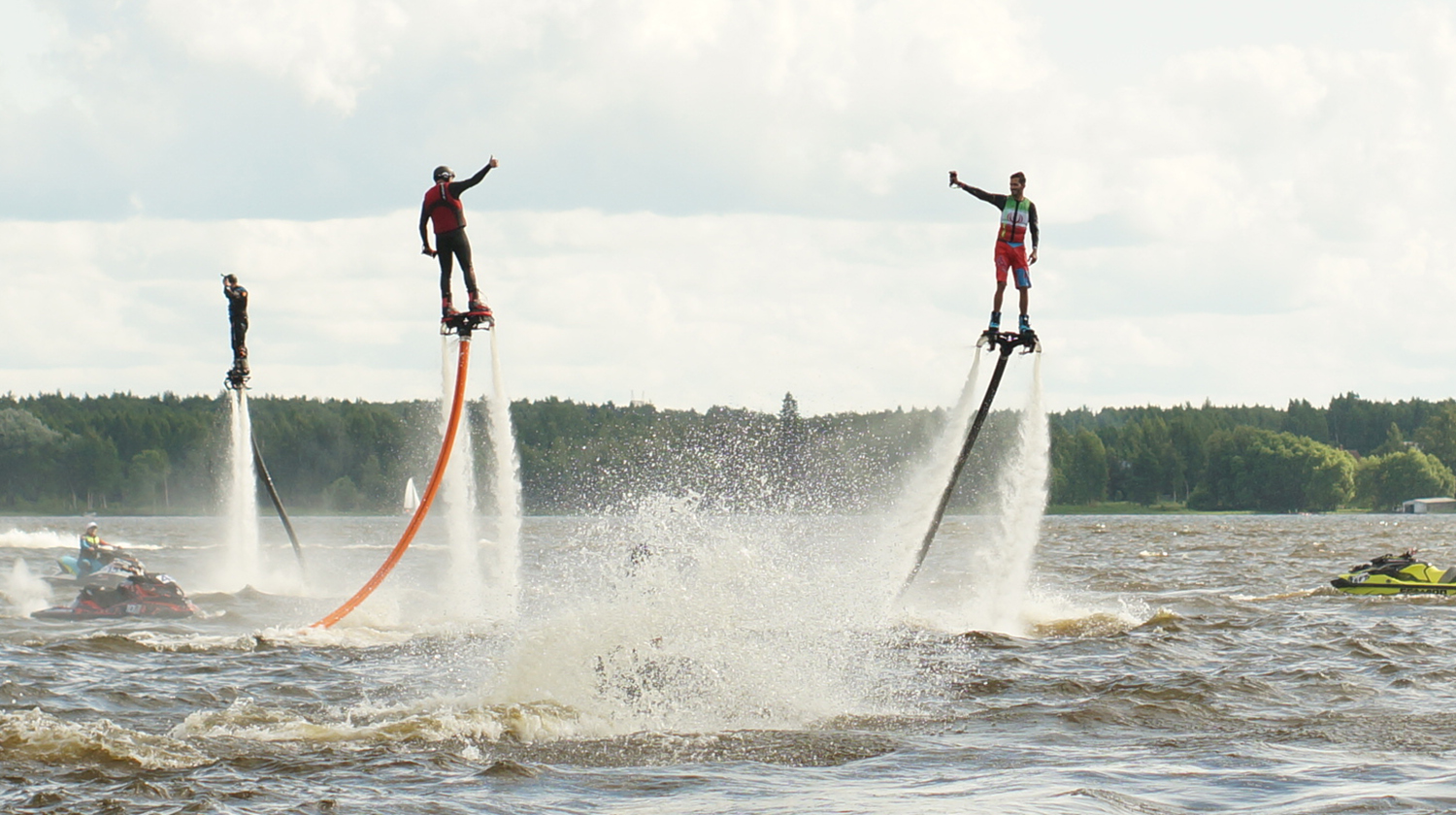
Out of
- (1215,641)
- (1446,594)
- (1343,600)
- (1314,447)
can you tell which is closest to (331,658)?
(1215,641)

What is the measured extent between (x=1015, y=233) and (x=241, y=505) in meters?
23.3

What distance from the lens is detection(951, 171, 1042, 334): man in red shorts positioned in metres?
21.9

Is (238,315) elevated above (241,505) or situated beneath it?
elevated above

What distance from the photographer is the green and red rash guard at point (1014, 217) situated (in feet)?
71.9

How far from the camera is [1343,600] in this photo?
3872cm

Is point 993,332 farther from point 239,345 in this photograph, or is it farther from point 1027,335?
point 239,345

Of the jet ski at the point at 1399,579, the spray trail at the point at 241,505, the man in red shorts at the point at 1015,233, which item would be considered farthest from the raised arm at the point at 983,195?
the jet ski at the point at 1399,579

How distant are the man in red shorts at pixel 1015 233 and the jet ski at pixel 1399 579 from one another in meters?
21.9

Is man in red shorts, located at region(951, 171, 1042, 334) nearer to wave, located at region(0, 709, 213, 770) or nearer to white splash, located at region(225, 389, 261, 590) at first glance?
wave, located at region(0, 709, 213, 770)

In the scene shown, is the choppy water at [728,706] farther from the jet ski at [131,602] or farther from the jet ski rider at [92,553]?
the jet ski rider at [92,553]

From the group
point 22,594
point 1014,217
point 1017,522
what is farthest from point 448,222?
point 22,594

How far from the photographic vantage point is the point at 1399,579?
40.1 m

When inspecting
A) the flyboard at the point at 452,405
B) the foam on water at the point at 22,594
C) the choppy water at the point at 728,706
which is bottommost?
the choppy water at the point at 728,706

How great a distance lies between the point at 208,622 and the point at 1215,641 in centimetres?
2028
